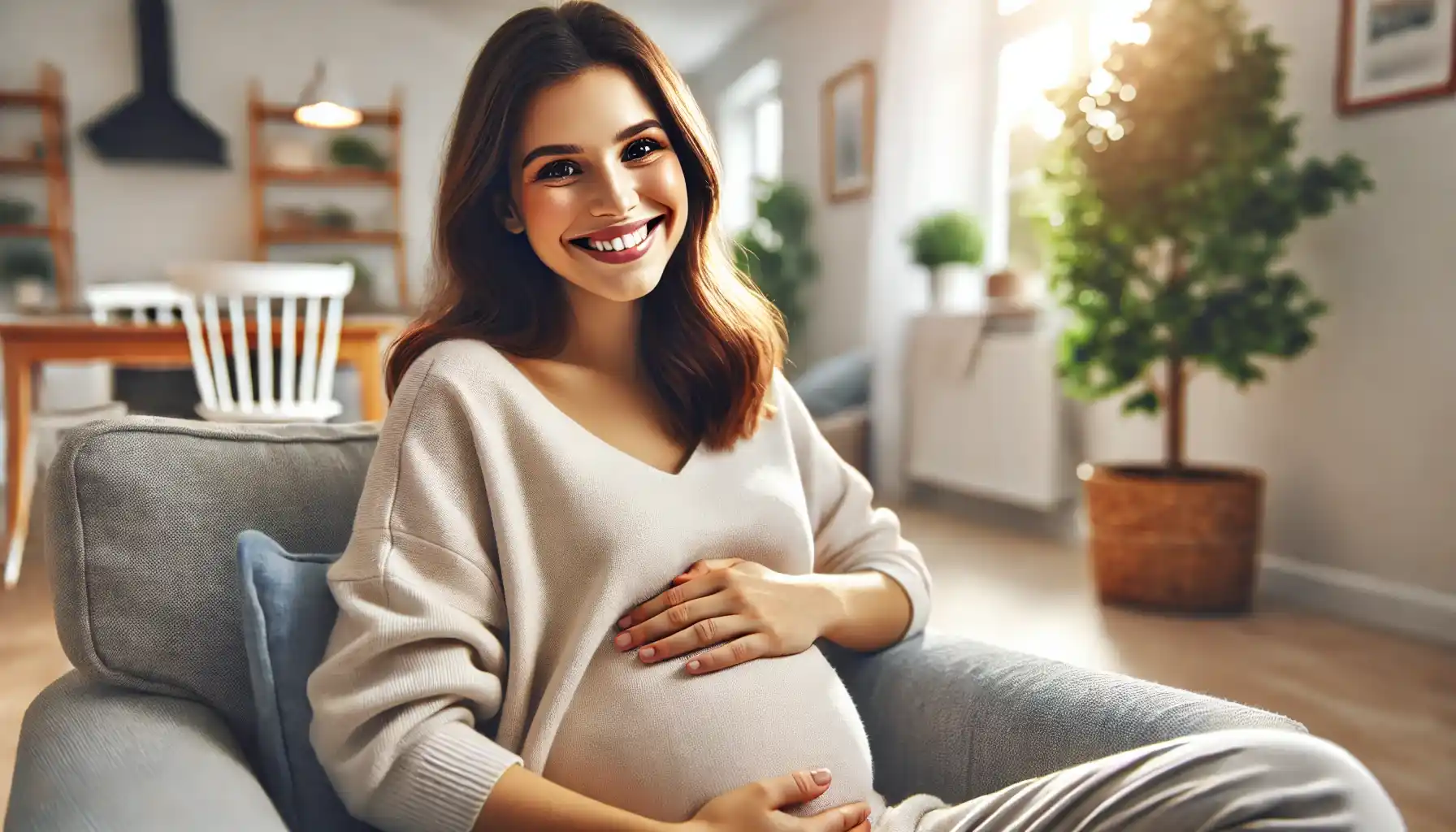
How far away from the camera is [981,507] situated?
4.66 meters

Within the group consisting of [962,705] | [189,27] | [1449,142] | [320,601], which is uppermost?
[189,27]

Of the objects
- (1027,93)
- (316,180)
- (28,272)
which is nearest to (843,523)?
(1027,93)

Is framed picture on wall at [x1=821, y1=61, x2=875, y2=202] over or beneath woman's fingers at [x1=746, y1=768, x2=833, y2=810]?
over

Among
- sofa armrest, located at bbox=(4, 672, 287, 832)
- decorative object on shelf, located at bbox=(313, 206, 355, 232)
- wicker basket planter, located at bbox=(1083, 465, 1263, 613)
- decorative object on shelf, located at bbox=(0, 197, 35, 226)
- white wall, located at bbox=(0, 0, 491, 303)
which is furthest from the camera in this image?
decorative object on shelf, located at bbox=(313, 206, 355, 232)

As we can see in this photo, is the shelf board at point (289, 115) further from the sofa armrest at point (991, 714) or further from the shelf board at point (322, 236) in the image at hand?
the sofa armrest at point (991, 714)

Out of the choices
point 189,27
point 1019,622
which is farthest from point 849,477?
point 189,27

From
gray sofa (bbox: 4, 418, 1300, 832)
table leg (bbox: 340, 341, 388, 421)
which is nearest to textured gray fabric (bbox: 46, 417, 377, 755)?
gray sofa (bbox: 4, 418, 1300, 832)

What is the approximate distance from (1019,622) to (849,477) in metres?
1.88

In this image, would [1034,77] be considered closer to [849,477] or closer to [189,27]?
[849,477]

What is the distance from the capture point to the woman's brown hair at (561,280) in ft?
3.14

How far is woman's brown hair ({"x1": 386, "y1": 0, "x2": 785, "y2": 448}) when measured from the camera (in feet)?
3.14

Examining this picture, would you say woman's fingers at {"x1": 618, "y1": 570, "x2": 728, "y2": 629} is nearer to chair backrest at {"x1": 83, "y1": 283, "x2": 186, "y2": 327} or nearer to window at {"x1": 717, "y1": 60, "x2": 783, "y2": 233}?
chair backrest at {"x1": 83, "y1": 283, "x2": 186, "y2": 327}

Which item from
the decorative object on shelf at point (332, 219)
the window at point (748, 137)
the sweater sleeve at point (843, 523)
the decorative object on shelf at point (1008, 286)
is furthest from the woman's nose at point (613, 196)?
the decorative object on shelf at point (332, 219)

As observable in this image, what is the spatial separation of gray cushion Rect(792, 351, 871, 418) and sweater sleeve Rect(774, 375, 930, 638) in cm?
389
